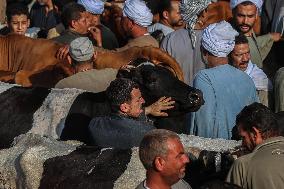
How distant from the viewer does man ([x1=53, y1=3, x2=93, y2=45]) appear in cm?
941

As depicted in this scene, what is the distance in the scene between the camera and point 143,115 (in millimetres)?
6875

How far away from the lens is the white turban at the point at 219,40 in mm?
7496

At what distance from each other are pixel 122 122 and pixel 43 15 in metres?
6.21

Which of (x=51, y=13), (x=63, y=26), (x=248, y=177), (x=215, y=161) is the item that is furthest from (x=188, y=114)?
(x=51, y=13)

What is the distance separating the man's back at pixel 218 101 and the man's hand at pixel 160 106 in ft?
0.86

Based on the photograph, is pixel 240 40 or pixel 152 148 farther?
pixel 240 40

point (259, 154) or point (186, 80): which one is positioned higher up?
point (259, 154)

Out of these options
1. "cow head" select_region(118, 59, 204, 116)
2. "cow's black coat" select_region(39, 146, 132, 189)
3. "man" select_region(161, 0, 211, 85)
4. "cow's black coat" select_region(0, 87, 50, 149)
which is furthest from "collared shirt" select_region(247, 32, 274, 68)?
"cow's black coat" select_region(39, 146, 132, 189)

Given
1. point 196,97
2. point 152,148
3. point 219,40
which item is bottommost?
point 196,97

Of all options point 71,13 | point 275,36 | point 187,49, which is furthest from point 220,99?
point 71,13

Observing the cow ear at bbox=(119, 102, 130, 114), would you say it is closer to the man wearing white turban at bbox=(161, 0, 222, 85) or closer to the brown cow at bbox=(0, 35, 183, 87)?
the brown cow at bbox=(0, 35, 183, 87)

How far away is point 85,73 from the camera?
776 centimetres

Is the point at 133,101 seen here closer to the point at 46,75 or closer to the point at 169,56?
the point at 169,56

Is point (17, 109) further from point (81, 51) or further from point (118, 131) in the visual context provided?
point (118, 131)
